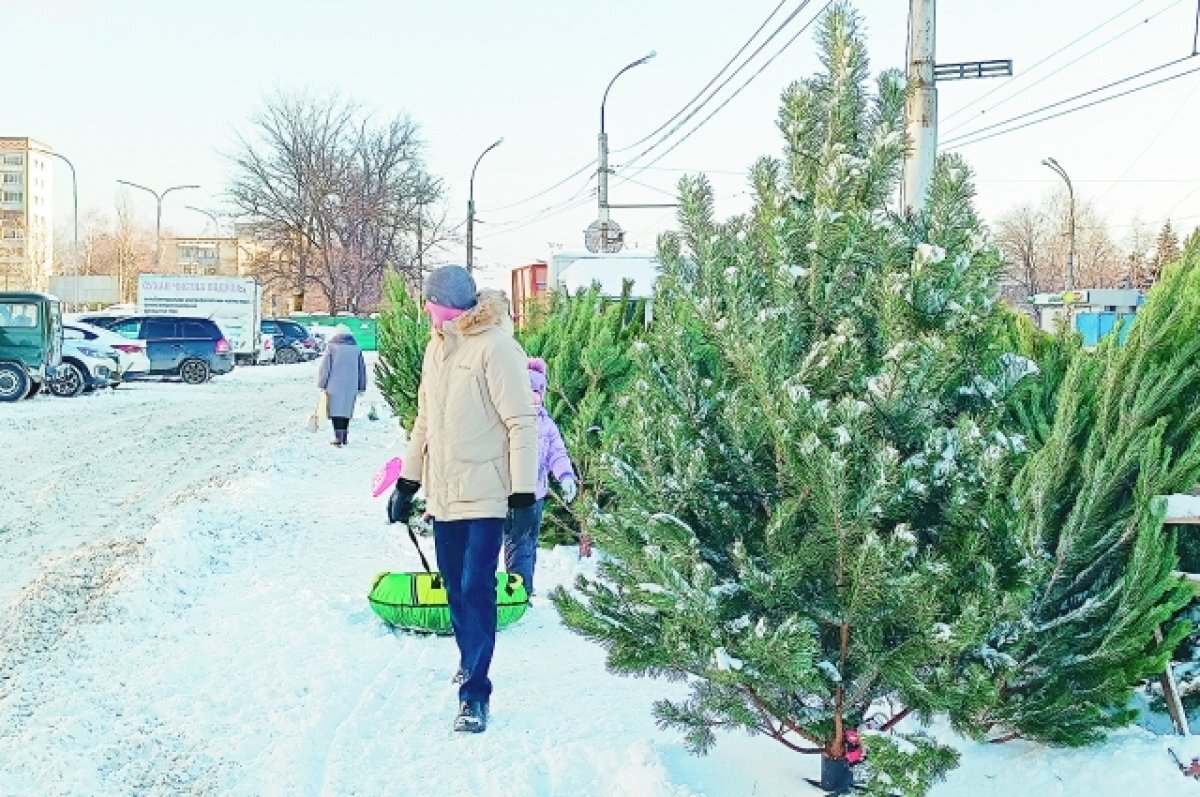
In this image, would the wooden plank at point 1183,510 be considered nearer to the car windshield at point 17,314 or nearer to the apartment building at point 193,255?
the car windshield at point 17,314

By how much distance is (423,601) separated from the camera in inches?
239

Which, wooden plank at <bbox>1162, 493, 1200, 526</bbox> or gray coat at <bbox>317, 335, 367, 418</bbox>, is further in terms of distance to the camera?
gray coat at <bbox>317, 335, 367, 418</bbox>

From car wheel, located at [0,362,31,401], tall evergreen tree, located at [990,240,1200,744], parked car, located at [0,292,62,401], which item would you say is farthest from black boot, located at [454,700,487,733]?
car wheel, located at [0,362,31,401]

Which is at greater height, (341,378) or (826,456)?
(826,456)

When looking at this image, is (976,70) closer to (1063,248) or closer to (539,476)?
(539,476)

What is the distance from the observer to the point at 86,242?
9538 centimetres

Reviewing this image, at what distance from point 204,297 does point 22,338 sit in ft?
44.5

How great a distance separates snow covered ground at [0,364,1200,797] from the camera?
4113 mm

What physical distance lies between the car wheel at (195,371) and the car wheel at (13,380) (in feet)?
25.0

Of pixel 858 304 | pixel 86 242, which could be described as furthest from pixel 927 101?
pixel 86 242

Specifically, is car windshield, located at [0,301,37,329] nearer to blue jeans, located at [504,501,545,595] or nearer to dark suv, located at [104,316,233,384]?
dark suv, located at [104,316,233,384]

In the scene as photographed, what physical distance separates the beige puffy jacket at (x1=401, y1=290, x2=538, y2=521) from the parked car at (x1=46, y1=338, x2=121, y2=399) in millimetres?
20292

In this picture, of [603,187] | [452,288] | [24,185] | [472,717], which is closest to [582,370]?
[452,288]

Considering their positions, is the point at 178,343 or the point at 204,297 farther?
the point at 204,297
